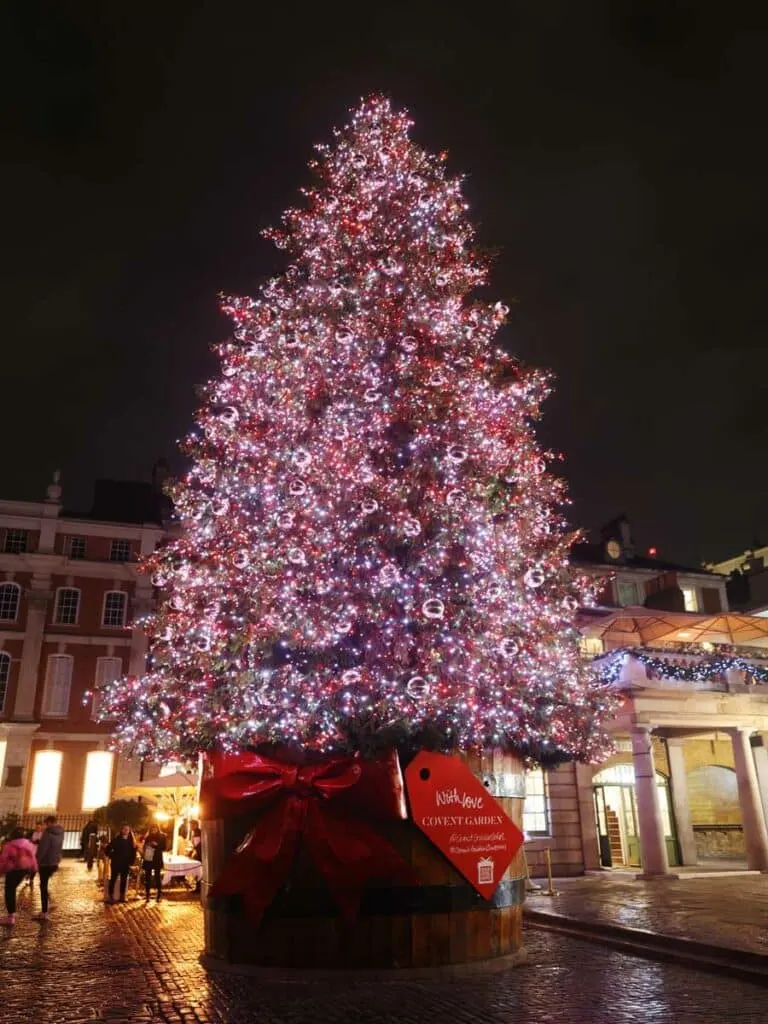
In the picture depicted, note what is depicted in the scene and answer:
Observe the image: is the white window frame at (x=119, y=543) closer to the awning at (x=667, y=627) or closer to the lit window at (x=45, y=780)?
the lit window at (x=45, y=780)

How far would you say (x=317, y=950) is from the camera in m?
7.86

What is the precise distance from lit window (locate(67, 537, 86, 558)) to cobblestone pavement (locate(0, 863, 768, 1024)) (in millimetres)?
31531

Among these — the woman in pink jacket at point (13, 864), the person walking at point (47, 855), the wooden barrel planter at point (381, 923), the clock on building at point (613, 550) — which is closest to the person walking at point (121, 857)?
the person walking at point (47, 855)

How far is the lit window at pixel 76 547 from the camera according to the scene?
4000cm

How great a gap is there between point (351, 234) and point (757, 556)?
181 feet

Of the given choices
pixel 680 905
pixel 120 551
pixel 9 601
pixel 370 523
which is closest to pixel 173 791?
pixel 680 905

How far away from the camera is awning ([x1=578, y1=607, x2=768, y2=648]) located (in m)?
25.0

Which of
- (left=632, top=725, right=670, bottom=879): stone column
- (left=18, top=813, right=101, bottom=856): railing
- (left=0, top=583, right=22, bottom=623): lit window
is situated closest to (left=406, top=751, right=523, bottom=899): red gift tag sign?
(left=632, top=725, right=670, bottom=879): stone column

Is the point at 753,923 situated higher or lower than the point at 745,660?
lower

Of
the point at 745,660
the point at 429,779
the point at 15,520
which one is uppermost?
the point at 15,520

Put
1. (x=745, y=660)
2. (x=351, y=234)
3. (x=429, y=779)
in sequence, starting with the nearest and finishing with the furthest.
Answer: (x=429, y=779) < (x=351, y=234) < (x=745, y=660)

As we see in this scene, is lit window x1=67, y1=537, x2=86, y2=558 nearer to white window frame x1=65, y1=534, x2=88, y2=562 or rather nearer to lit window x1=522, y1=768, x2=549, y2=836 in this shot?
white window frame x1=65, y1=534, x2=88, y2=562

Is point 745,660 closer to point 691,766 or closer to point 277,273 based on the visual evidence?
point 691,766

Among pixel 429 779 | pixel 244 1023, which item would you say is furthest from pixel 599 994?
pixel 244 1023
